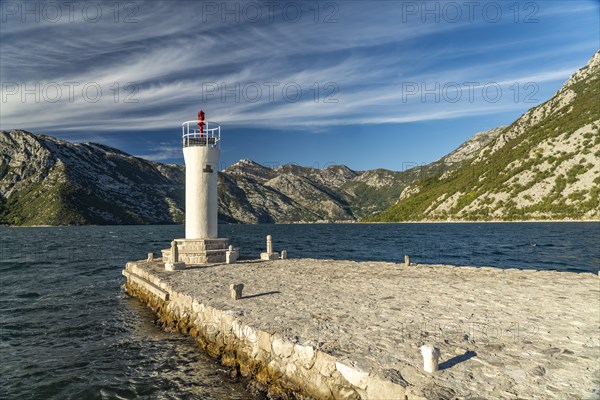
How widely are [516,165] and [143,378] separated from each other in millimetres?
186066

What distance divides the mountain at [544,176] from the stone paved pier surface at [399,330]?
134 metres

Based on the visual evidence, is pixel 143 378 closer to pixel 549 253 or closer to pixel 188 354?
pixel 188 354

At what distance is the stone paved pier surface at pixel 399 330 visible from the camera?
768cm

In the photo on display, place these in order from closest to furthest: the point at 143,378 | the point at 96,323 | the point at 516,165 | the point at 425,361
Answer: the point at 425,361 < the point at 143,378 < the point at 96,323 < the point at 516,165

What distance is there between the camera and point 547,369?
8023 millimetres

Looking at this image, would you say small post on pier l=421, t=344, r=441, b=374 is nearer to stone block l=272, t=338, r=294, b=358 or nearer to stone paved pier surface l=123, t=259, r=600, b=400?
stone paved pier surface l=123, t=259, r=600, b=400

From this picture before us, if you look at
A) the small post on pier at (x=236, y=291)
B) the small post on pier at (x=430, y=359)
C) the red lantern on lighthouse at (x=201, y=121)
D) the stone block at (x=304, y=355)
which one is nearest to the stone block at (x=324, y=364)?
the stone block at (x=304, y=355)

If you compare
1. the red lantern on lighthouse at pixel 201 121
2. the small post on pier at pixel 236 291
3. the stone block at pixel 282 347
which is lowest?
the stone block at pixel 282 347

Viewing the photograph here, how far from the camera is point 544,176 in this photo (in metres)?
143

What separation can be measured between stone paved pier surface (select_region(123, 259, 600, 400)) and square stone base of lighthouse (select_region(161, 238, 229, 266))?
5.06 meters

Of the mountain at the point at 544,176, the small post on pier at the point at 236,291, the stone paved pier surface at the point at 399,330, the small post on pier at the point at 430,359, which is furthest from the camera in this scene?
the mountain at the point at 544,176

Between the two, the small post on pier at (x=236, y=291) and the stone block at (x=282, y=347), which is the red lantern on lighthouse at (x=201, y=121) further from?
the stone block at (x=282, y=347)

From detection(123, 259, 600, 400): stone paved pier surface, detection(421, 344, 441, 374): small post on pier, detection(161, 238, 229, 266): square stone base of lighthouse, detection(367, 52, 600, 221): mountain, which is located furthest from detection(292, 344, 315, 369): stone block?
detection(367, 52, 600, 221): mountain

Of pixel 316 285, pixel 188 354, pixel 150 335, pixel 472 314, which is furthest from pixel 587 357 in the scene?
pixel 150 335
